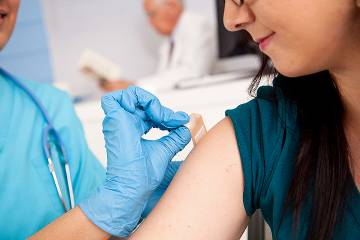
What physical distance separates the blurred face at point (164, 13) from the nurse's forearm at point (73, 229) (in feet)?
6.45

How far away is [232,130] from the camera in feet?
2.43

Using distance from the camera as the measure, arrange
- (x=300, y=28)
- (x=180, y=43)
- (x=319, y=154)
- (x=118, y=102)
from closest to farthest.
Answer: (x=300, y=28), (x=319, y=154), (x=118, y=102), (x=180, y=43)

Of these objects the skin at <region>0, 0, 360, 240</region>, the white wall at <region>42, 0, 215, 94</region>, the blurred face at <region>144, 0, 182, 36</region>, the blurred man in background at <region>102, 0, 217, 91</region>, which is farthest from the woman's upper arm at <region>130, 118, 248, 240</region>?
the white wall at <region>42, 0, 215, 94</region>

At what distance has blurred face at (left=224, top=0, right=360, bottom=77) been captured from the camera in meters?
0.56

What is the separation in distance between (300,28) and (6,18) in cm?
73

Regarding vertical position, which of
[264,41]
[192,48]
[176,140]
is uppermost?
[264,41]

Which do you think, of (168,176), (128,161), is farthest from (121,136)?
(168,176)

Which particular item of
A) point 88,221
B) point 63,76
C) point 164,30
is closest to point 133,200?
point 88,221

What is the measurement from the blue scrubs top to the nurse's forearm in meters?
0.19

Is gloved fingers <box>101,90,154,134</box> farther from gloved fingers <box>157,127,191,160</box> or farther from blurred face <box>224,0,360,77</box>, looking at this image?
blurred face <box>224,0,360,77</box>

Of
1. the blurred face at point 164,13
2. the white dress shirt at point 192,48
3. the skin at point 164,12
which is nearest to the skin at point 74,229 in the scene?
the white dress shirt at point 192,48

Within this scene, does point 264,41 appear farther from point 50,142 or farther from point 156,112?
point 50,142

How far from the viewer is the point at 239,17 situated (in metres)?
0.63

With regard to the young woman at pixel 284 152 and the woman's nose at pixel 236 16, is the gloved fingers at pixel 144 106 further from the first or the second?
the woman's nose at pixel 236 16
